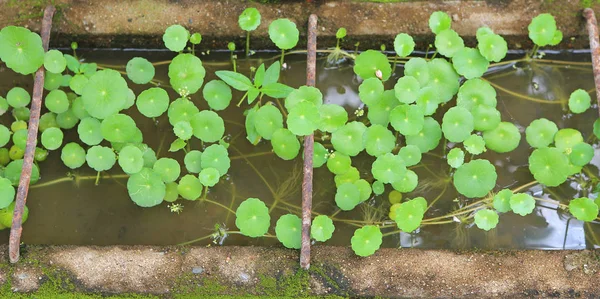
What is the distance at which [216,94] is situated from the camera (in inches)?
149

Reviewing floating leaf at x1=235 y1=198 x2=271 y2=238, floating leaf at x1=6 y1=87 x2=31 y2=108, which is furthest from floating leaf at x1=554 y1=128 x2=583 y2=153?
floating leaf at x1=6 y1=87 x2=31 y2=108

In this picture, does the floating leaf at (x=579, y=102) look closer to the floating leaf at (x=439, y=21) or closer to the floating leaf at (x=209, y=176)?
the floating leaf at (x=439, y=21)

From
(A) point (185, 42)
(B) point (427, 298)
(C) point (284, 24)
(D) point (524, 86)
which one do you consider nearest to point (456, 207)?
(B) point (427, 298)

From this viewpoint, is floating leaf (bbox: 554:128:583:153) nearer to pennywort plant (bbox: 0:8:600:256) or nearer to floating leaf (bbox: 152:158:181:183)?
pennywort plant (bbox: 0:8:600:256)

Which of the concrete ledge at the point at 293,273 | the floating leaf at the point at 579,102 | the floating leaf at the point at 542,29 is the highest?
the floating leaf at the point at 542,29

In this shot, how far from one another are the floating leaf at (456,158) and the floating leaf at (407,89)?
1.44 feet

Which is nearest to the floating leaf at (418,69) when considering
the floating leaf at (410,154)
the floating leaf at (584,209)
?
the floating leaf at (410,154)

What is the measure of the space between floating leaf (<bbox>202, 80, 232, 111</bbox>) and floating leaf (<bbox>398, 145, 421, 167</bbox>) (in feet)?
4.14

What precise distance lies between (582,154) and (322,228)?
5.98 ft

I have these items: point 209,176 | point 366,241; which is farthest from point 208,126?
point 366,241

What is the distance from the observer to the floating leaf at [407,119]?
141 inches

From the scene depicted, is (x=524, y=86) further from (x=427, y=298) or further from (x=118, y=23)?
(x=118, y=23)

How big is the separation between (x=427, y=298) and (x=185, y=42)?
2.32m

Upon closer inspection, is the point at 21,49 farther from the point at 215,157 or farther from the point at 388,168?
the point at 388,168
